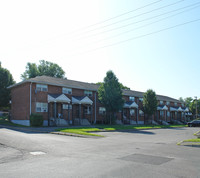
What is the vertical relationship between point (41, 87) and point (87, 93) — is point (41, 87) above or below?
above

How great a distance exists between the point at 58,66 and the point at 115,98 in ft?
124

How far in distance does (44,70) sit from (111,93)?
37.8 metres

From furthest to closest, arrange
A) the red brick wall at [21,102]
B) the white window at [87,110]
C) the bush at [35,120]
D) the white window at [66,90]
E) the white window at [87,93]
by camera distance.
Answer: the white window at [87,93]
the white window at [87,110]
the white window at [66,90]
the red brick wall at [21,102]
the bush at [35,120]

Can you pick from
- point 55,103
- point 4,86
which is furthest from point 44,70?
point 55,103

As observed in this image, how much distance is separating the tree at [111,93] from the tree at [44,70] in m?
33.1

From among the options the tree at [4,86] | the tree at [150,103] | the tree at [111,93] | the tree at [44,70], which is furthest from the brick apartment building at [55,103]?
the tree at [44,70]

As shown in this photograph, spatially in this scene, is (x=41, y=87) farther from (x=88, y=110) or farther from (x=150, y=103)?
(x=150, y=103)

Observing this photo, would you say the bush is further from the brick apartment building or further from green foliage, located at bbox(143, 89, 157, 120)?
green foliage, located at bbox(143, 89, 157, 120)

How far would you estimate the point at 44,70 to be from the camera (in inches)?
2601

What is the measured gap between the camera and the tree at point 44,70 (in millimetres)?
62062

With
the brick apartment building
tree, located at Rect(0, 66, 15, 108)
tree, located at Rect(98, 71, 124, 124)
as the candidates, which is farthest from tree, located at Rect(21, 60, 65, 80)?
tree, located at Rect(98, 71, 124, 124)

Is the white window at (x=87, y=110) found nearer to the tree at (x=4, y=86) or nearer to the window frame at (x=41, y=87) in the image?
the window frame at (x=41, y=87)

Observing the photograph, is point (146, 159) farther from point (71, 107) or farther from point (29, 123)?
point (71, 107)

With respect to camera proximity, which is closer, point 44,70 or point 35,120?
point 35,120
